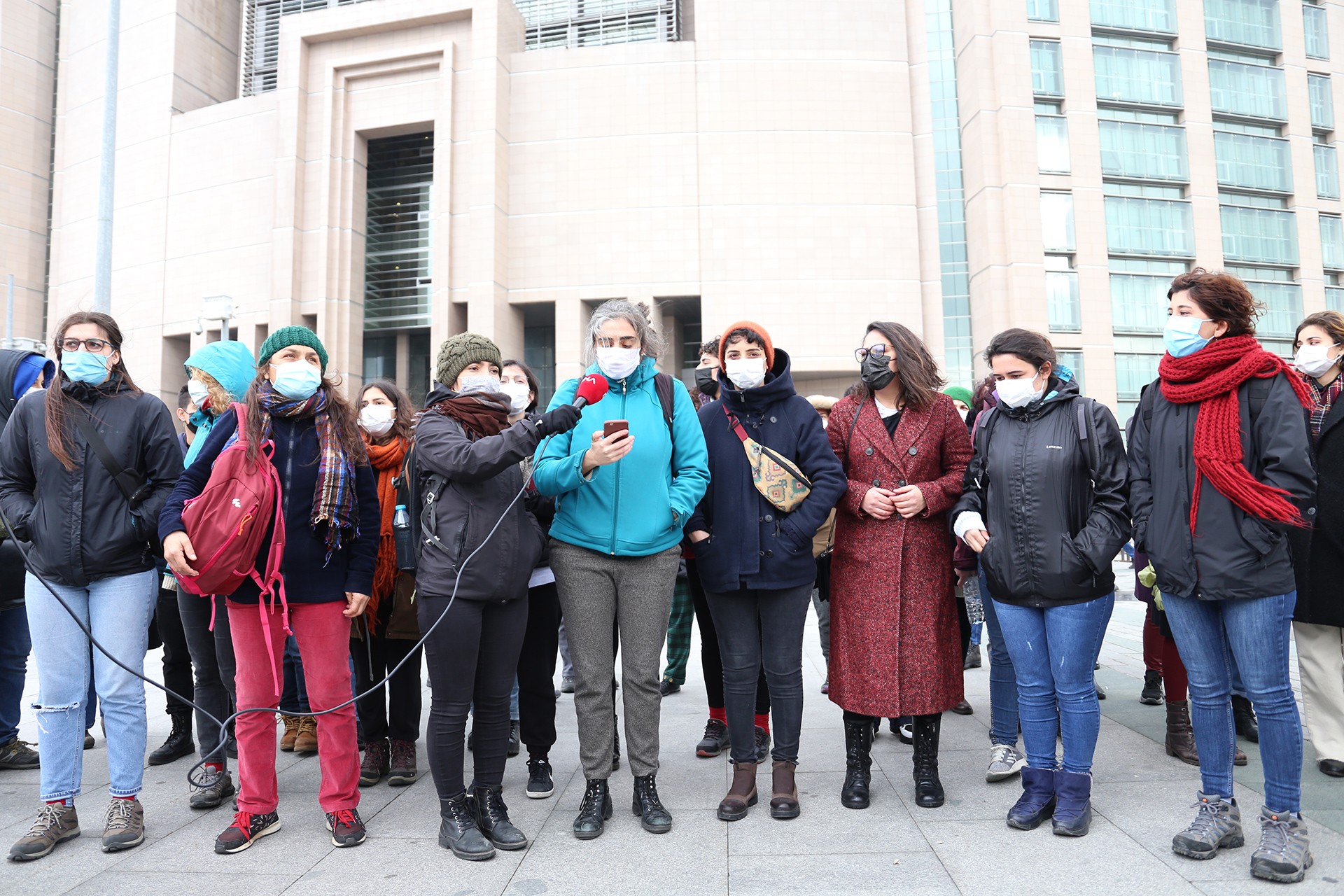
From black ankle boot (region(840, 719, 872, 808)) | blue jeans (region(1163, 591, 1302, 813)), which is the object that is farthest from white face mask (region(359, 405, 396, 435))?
blue jeans (region(1163, 591, 1302, 813))

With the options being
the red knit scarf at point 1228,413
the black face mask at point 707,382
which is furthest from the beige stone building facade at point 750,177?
the red knit scarf at point 1228,413

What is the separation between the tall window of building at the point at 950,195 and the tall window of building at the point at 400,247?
59.7 feet

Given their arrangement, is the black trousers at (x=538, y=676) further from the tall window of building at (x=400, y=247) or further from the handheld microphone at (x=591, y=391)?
the tall window of building at (x=400, y=247)

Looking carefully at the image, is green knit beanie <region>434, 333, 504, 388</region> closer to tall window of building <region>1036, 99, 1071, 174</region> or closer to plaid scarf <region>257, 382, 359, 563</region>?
plaid scarf <region>257, 382, 359, 563</region>

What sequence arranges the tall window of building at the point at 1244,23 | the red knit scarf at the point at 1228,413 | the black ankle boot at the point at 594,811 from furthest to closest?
the tall window of building at the point at 1244,23, the black ankle boot at the point at 594,811, the red knit scarf at the point at 1228,413

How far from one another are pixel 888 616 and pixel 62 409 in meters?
3.77

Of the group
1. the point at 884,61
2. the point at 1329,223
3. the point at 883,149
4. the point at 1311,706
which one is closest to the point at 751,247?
the point at 883,149

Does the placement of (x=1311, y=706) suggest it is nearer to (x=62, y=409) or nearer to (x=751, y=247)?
(x=62, y=409)

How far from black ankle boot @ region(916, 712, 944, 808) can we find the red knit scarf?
4.70 feet

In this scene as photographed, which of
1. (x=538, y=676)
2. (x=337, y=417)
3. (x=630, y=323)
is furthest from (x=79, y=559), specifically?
(x=630, y=323)

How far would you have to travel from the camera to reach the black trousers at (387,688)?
4.47m

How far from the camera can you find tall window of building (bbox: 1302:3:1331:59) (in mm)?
32031

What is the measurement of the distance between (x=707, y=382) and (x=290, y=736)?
3299mm

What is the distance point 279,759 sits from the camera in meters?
4.82
